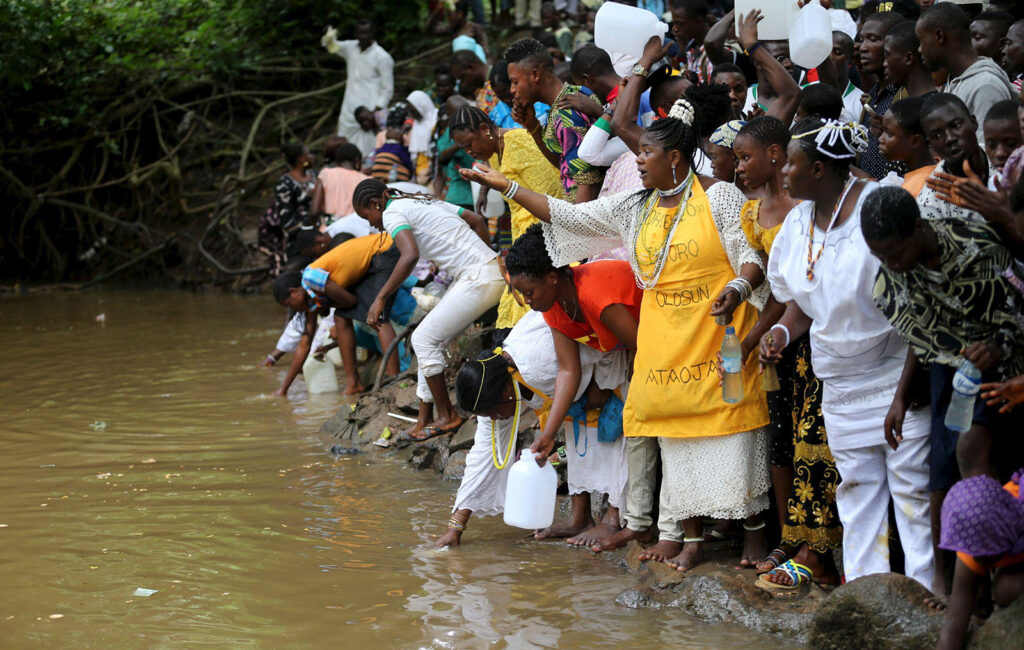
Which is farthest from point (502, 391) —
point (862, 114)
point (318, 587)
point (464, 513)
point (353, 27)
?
point (353, 27)

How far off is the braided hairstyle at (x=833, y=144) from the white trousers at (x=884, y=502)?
902mm

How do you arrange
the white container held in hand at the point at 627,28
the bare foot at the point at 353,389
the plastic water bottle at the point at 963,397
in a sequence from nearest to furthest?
the plastic water bottle at the point at 963,397, the white container held in hand at the point at 627,28, the bare foot at the point at 353,389

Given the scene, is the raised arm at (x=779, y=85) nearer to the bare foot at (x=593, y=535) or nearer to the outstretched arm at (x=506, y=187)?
the outstretched arm at (x=506, y=187)

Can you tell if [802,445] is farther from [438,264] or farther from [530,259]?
[438,264]

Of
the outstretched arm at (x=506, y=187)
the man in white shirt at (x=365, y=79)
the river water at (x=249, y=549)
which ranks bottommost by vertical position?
the river water at (x=249, y=549)

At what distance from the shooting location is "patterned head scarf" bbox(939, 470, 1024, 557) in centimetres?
311

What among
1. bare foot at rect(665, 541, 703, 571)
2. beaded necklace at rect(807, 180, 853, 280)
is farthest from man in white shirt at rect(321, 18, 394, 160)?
beaded necklace at rect(807, 180, 853, 280)

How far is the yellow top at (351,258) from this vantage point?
319 inches

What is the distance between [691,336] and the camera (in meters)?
4.22

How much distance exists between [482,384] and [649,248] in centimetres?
105

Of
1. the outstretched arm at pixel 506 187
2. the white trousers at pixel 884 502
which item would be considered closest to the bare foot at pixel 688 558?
the white trousers at pixel 884 502

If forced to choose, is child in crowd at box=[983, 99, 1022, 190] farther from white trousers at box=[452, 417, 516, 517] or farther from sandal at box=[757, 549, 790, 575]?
white trousers at box=[452, 417, 516, 517]

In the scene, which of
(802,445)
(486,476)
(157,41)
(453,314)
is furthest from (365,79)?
(802,445)

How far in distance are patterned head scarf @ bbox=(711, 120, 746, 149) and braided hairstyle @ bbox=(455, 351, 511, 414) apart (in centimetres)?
138
